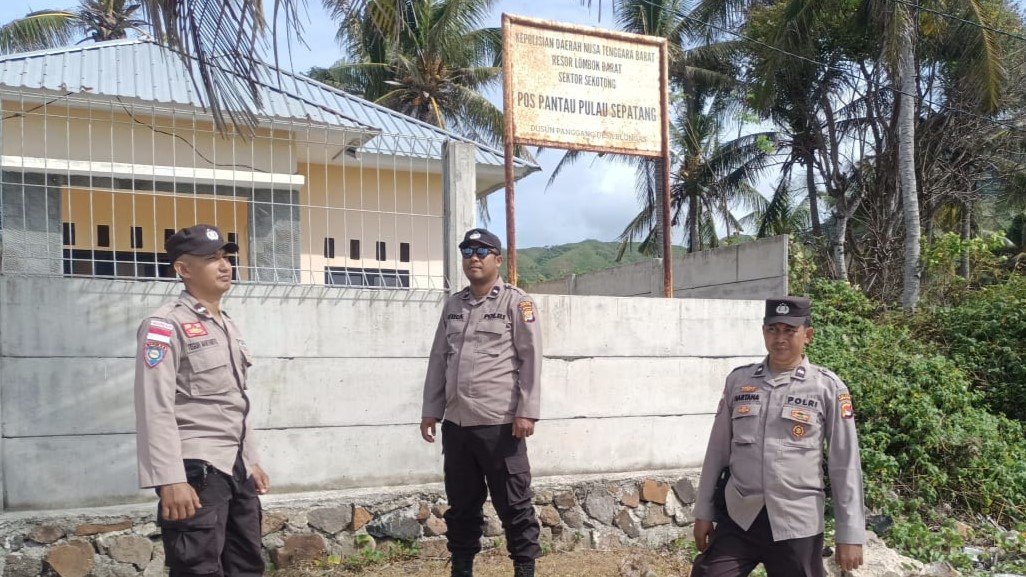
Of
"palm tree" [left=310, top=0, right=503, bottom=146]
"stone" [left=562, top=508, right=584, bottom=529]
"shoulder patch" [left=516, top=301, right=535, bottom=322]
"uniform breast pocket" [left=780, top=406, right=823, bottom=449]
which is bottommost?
"stone" [left=562, top=508, right=584, bottom=529]

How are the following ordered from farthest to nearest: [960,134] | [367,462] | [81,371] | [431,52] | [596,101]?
[431,52] → [960,134] → [596,101] → [367,462] → [81,371]

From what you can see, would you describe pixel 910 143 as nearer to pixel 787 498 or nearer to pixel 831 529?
pixel 831 529

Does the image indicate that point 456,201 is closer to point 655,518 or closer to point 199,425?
point 655,518

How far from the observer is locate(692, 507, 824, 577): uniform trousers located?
3051 millimetres

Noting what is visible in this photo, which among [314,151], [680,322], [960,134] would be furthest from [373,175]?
[960,134]

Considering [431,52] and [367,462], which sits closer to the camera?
[367,462]

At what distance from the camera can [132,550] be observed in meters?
4.33

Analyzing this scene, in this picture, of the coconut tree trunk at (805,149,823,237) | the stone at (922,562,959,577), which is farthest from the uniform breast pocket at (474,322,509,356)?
the coconut tree trunk at (805,149,823,237)

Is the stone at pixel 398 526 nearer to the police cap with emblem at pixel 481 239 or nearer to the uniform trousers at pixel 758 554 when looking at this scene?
the police cap with emblem at pixel 481 239

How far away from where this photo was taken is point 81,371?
437 cm

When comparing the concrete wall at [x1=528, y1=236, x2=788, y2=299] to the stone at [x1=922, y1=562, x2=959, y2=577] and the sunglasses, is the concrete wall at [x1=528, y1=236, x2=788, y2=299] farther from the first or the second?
the sunglasses

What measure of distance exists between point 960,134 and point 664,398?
1449cm

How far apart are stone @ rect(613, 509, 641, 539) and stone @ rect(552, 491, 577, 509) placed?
326mm

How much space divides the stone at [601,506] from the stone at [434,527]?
3.00 feet
